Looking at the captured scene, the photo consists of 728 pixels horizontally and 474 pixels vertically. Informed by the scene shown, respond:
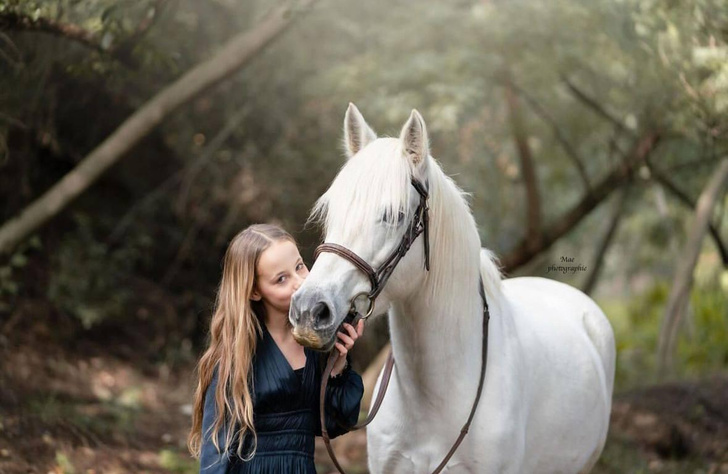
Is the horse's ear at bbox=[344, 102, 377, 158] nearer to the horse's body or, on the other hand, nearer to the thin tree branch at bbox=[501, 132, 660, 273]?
the horse's body

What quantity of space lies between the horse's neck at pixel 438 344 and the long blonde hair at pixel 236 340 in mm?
494

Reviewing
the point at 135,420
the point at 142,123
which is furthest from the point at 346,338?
the point at 135,420

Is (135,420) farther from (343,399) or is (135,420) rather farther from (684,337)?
(684,337)

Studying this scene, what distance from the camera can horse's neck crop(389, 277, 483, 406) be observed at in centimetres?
260

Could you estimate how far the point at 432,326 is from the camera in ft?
8.54

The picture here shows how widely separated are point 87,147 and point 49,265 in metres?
1.23

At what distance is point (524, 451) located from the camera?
9.35 ft

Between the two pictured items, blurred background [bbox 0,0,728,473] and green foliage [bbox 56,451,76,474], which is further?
blurred background [bbox 0,0,728,473]

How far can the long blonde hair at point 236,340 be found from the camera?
93.8 inches

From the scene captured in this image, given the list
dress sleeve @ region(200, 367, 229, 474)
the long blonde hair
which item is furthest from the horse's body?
dress sleeve @ region(200, 367, 229, 474)

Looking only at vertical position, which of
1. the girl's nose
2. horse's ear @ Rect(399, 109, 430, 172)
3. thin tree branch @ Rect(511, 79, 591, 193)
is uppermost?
horse's ear @ Rect(399, 109, 430, 172)

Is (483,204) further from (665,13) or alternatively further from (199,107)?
(665,13)

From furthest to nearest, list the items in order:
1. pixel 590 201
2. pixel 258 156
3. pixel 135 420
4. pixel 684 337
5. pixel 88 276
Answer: pixel 684 337, pixel 258 156, pixel 590 201, pixel 88 276, pixel 135 420

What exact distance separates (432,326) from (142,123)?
3307 millimetres
